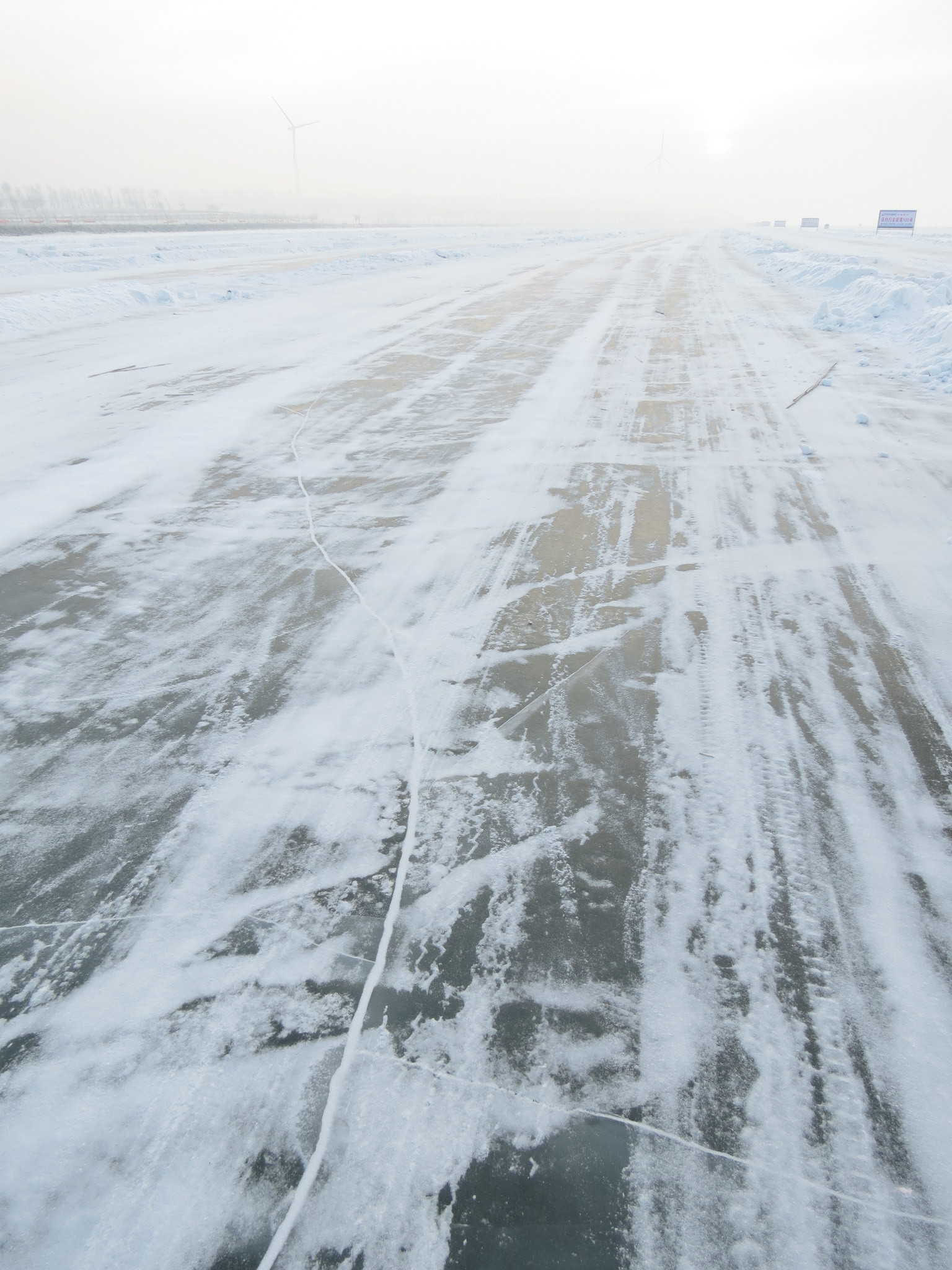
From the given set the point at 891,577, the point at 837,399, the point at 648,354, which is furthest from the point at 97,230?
the point at 891,577

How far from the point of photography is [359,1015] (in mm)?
1725

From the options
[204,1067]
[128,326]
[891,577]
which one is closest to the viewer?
[204,1067]

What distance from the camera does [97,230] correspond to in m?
35.2

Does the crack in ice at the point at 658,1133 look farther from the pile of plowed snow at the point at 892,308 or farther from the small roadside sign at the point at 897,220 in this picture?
the small roadside sign at the point at 897,220

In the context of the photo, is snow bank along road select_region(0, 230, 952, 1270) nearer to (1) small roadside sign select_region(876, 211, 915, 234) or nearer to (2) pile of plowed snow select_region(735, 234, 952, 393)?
(2) pile of plowed snow select_region(735, 234, 952, 393)

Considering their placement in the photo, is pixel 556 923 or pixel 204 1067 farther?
pixel 556 923

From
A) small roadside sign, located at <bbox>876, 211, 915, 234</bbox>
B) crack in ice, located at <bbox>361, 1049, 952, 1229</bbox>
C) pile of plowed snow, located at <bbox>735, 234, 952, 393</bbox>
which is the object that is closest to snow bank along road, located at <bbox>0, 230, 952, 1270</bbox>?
crack in ice, located at <bbox>361, 1049, 952, 1229</bbox>

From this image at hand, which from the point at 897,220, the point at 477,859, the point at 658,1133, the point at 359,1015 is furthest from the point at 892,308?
the point at 897,220

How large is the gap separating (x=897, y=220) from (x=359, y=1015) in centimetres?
4831

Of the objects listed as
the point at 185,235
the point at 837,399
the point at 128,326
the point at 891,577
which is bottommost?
the point at 891,577

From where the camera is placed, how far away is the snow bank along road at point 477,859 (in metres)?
1.45

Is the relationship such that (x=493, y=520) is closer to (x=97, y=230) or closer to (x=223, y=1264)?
(x=223, y=1264)

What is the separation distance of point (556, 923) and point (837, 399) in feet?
22.5

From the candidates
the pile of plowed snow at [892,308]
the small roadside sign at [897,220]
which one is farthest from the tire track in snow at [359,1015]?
the small roadside sign at [897,220]
